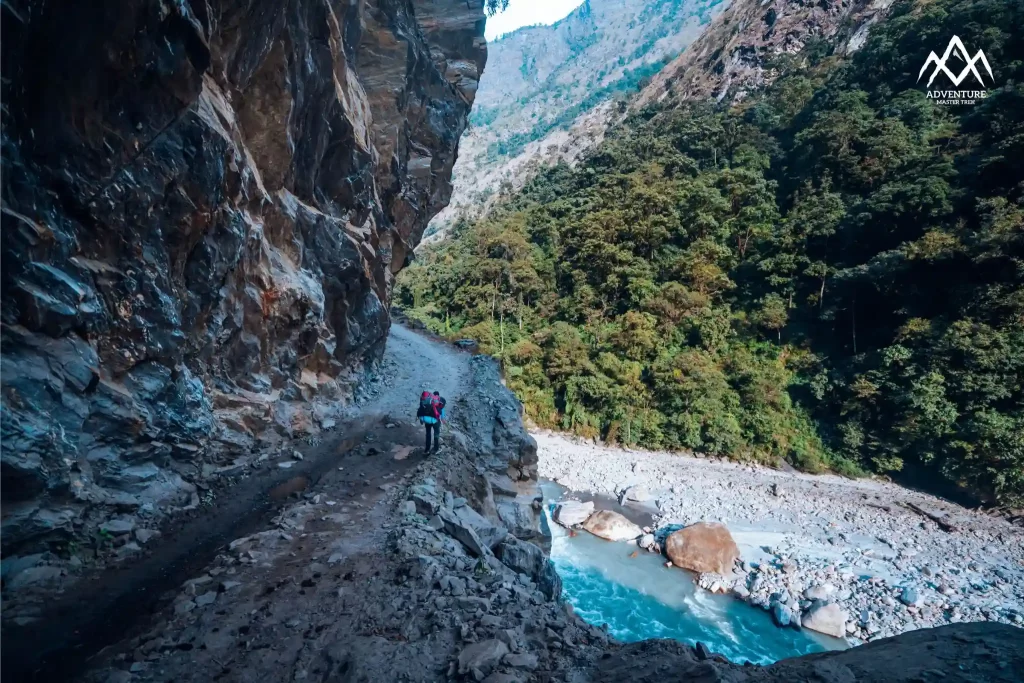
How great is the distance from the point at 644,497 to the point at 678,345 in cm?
1100

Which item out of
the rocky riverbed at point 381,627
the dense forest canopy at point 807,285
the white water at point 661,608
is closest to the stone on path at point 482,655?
the rocky riverbed at point 381,627

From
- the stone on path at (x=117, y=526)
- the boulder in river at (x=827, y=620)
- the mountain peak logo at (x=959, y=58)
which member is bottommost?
the boulder in river at (x=827, y=620)

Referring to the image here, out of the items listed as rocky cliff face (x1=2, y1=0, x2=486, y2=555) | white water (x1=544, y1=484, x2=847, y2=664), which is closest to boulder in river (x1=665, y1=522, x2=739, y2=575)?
white water (x1=544, y1=484, x2=847, y2=664)

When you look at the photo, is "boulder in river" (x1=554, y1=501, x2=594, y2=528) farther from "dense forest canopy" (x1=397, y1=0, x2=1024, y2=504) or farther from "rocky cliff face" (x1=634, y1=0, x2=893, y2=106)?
"rocky cliff face" (x1=634, y1=0, x2=893, y2=106)

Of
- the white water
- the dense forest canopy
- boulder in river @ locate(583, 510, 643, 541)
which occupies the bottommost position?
the white water

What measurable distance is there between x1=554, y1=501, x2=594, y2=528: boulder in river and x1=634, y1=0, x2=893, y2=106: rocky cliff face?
2041 inches

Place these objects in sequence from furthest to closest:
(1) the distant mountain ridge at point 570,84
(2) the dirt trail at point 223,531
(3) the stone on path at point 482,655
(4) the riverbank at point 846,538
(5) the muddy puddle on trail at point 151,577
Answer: (1) the distant mountain ridge at point 570,84 → (4) the riverbank at point 846,538 → (3) the stone on path at point 482,655 → (2) the dirt trail at point 223,531 → (5) the muddy puddle on trail at point 151,577

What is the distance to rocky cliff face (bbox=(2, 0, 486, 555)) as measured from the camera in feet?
14.6

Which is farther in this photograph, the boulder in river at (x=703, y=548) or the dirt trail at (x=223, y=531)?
the boulder in river at (x=703, y=548)

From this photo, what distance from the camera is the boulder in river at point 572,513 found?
19234 mm

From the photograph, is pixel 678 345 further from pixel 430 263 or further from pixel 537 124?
pixel 537 124

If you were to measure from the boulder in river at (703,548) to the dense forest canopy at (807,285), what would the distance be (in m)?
8.29

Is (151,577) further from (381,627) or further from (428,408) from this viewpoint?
(428,408)

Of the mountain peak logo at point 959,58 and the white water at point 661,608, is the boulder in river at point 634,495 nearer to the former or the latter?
the white water at point 661,608
